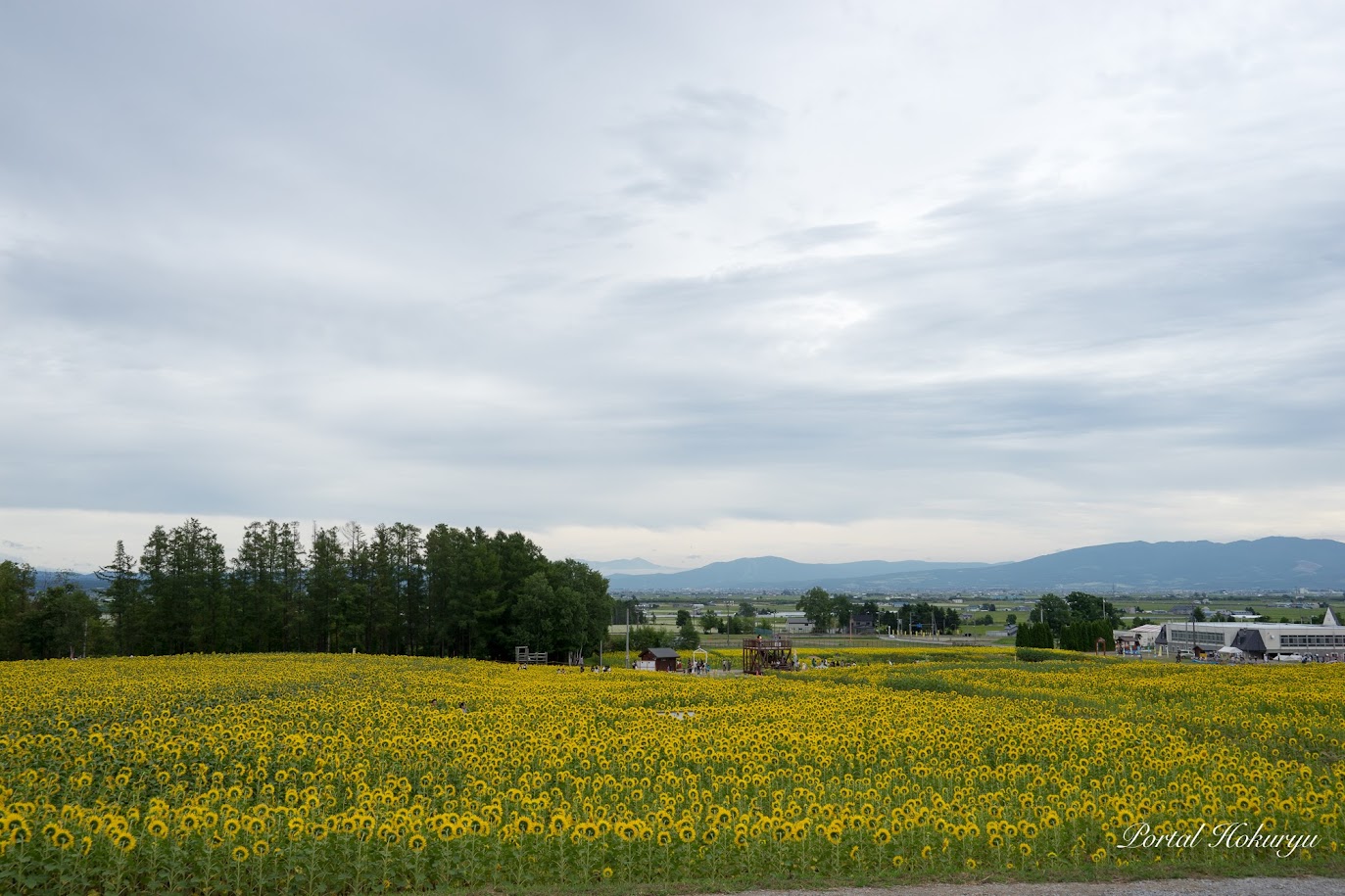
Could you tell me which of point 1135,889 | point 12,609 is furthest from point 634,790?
point 12,609

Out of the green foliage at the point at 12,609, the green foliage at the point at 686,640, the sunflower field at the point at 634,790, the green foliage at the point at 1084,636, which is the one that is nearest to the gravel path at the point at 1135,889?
the sunflower field at the point at 634,790

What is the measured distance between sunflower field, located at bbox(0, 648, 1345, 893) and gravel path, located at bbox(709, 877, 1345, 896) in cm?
43

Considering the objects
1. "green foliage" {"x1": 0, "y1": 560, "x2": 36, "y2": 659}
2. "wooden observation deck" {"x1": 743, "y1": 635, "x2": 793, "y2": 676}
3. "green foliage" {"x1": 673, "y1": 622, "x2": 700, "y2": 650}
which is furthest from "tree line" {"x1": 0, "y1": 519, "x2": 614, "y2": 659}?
"green foliage" {"x1": 673, "y1": 622, "x2": 700, "y2": 650}

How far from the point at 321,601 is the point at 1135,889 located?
78.1 m

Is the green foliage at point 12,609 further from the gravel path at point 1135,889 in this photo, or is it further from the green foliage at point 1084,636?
the green foliage at point 1084,636

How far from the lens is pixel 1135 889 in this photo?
11.4m

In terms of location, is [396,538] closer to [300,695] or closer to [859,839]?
[300,695]

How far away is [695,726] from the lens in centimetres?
2369

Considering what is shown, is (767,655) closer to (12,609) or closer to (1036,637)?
(1036,637)

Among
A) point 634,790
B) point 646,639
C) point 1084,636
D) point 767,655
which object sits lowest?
point 646,639

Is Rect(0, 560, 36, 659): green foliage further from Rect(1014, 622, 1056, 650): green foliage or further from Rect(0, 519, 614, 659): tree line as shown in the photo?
Rect(1014, 622, 1056, 650): green foliage

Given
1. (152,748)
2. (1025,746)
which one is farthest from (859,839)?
(152,748)

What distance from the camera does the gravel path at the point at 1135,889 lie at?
36.7 ft

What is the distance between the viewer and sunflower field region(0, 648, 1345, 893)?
1173 centimetres
